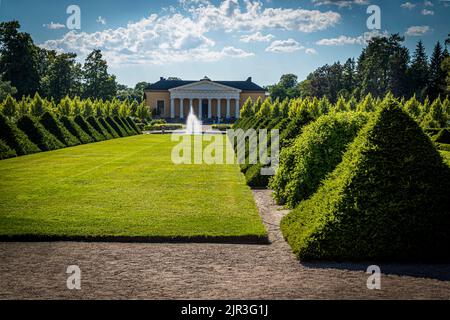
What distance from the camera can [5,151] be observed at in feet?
69.7

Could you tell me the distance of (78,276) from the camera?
6.07 m

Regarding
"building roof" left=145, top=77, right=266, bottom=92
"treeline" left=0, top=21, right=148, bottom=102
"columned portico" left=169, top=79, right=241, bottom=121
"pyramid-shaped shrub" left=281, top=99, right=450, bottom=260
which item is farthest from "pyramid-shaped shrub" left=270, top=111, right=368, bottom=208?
"building roof" left=145, top=77, right=266, bottom=92

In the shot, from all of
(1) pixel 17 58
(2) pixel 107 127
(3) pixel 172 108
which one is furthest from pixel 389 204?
(3) pixel 172 108

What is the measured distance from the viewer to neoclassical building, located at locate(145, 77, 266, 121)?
96.4 m

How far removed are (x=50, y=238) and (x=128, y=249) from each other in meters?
1.65

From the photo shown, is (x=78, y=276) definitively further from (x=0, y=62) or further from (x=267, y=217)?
(x=0, y=62)

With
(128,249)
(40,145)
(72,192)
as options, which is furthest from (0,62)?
(128,249)

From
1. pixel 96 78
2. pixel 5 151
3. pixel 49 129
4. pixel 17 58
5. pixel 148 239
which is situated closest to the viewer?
pixel 148 239

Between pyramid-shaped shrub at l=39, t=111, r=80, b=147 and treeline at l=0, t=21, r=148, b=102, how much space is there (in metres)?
34.9

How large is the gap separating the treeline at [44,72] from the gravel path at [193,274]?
191ft

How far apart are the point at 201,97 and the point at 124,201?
87.1m

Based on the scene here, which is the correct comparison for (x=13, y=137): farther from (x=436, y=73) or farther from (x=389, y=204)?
(x=436, y=73)

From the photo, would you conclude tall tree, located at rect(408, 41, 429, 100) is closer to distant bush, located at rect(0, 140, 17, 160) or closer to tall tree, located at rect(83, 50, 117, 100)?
tall tree, located at rect(83, 50, 117, 100)
